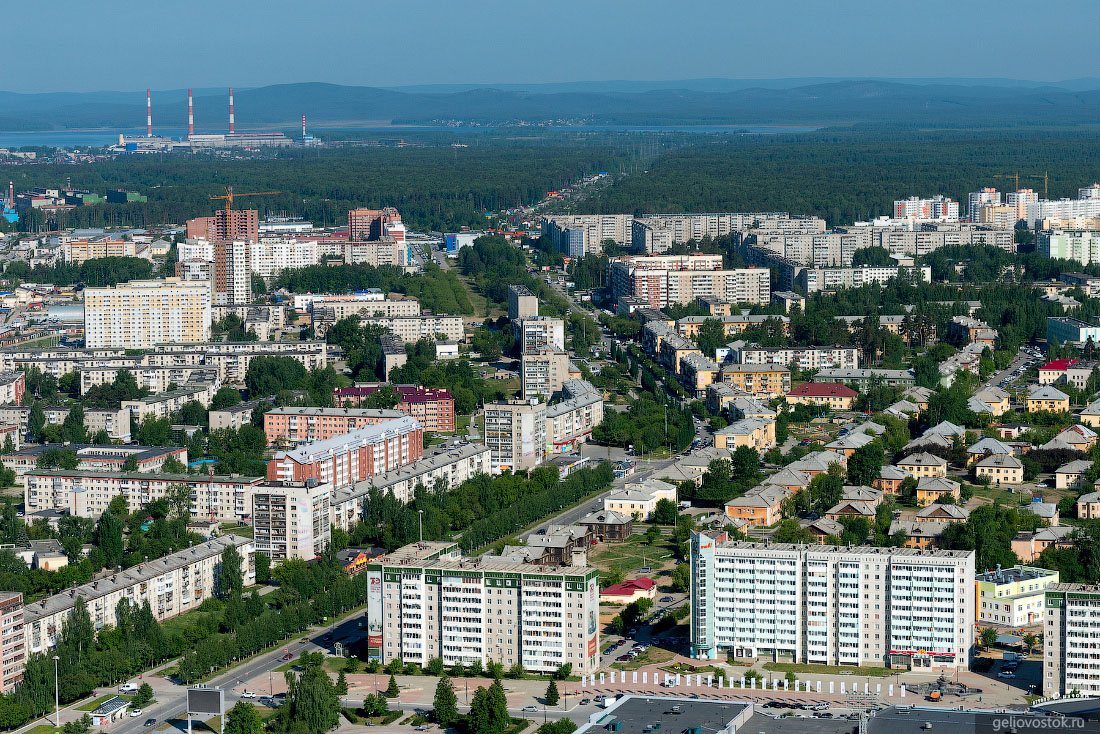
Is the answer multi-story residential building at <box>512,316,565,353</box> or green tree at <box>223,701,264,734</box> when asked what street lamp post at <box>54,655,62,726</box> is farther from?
multi-story residential building at <box>512,316,565,353</box>

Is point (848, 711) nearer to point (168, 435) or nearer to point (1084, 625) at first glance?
point (1084, 625)

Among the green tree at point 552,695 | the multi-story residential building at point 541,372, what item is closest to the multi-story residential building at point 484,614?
the green tree at point 552,695

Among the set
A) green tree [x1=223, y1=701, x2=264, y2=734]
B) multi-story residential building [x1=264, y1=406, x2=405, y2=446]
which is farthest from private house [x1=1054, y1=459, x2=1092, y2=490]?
green tree [x1=223, y1=701, x2=264, y2=734]

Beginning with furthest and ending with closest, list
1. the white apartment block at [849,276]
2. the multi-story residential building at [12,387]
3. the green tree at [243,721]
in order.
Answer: the white apartment block at [849,276] < the multi-story residential building at [12,387] < the green tree at [243,721]

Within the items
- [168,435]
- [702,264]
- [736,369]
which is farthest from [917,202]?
[168,435]

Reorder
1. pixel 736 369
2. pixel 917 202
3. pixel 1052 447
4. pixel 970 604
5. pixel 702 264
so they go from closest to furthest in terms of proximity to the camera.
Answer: pixel 970 604, pixel 1052 447, pixel 736 369, pixel 702 264, pixel 917 202

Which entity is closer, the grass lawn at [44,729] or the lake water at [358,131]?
the grass lawn at [44,729]

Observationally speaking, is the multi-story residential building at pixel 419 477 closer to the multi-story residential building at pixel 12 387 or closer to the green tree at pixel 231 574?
the green tree at pixel 231 574
